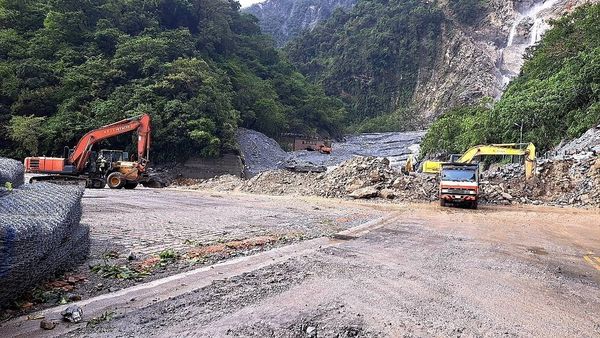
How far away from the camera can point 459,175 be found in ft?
63.0

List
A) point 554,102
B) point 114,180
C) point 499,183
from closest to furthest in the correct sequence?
1. point 114,180
2. point 499,183
3. point 554,102

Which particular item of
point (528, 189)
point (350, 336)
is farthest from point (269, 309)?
point (528, 189)

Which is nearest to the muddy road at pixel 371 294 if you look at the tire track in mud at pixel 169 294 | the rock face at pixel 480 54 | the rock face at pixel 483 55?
→ the tire track in mud at pixel 169 294

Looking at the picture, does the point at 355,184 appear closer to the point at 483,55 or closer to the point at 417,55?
the point at 483,55

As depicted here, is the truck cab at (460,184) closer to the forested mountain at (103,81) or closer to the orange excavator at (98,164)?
the orange excavator at (98,164)

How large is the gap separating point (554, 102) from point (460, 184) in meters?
16.4

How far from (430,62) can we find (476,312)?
113061 millimetres

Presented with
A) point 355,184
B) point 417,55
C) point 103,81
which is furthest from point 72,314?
point 417,55

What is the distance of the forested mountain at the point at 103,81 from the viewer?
35.4m

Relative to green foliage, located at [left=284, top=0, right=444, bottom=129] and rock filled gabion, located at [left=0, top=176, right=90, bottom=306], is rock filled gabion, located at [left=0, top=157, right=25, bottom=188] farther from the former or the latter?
green foliage, located at [left=284, top=0, right=444, bottom=129]

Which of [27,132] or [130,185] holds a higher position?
[27,132]

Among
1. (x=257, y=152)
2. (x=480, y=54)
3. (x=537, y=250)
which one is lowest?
(x=537, y=250)

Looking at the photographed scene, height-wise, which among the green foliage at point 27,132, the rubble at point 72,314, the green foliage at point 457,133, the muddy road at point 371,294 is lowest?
the muddy road at point 371,294

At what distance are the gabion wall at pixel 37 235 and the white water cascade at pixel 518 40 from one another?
96.4m
